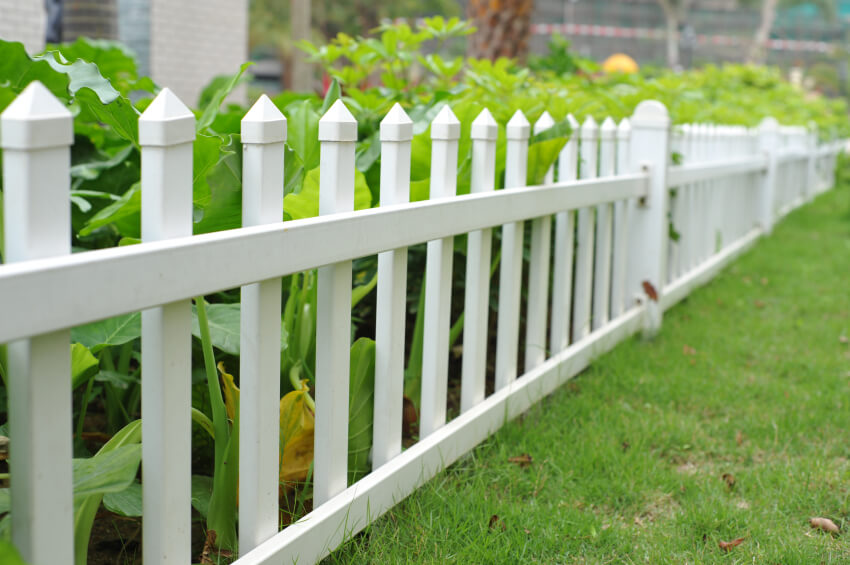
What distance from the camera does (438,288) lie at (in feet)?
7.63

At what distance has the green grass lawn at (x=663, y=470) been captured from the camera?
202cm

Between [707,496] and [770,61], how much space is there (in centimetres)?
6945

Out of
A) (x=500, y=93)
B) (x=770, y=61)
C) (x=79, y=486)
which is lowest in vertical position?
(x=79, y=486)

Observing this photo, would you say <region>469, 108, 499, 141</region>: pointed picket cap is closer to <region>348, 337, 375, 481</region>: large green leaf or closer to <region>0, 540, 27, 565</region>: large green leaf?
<region>348, 337, 375, 481</region>: large green leaf

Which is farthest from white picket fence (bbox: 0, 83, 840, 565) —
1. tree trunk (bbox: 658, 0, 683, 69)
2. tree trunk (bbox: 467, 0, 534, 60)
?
tree trunk (bbox: 658, 0, 683, 69)

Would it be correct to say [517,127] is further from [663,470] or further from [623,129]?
[623,129]

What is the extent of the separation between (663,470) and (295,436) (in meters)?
1.10

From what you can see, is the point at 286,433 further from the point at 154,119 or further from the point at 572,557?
the point at 154,119

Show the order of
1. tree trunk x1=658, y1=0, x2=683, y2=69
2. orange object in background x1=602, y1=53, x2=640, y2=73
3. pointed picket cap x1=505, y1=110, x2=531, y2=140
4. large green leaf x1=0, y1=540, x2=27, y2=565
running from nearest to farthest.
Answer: large green leaf x1=0, y1=540, x2=27, y2=565 < pointed picket cap x1=505, y1=110, x2=531, y2=140 < orange object in background x1=602, y1=53, x2=640, y2=73 < tree trunk x1=658, y1=0, x2=683, y2=69

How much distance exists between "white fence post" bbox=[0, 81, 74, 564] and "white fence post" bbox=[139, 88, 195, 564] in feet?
0.53

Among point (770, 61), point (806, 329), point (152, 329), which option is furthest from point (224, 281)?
point (770, 61)

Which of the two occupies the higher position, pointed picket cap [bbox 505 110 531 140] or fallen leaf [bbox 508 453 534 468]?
pointed picket cap [bbox 505 110 531 140]

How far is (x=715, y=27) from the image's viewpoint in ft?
239

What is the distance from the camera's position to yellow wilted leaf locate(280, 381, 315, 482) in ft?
6.73
